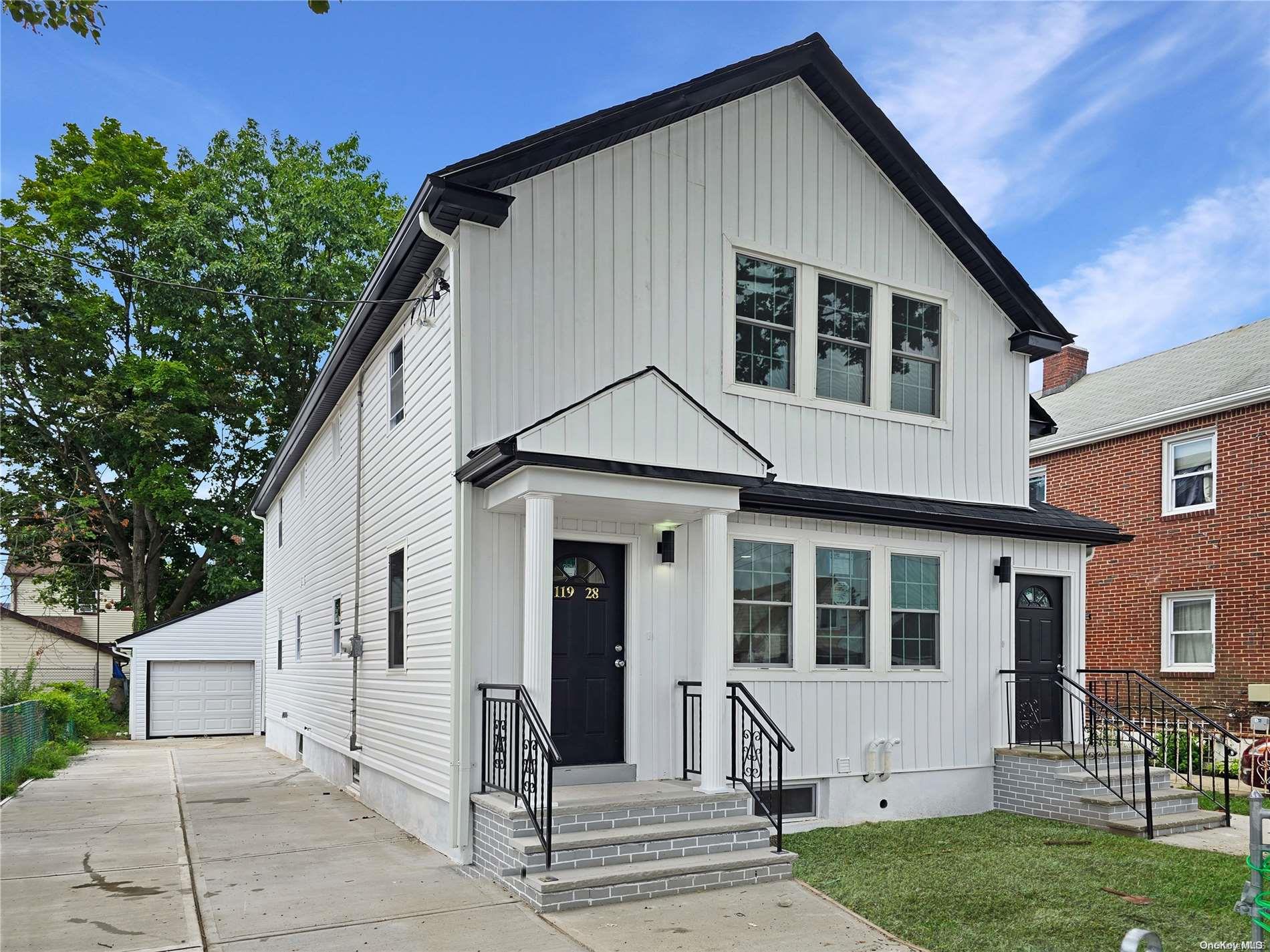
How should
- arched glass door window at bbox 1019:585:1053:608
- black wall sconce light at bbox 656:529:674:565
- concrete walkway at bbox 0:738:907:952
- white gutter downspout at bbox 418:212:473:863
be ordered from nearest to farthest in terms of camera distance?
concrete walkway at bbox 0:738:907:952, white gutter downspout at bbox 418:212:473:863, black wall sconce light at bbox 656:529:674:565, arched glass door window at bbox 1019:585:1053:608

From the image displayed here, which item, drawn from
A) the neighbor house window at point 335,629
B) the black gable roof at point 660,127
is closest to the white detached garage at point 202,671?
the neighbor house window at point 335,629

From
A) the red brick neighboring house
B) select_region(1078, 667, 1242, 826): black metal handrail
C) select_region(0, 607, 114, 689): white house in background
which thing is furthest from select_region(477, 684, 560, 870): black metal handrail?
select_region(0, 607, 114, 689): white house in background

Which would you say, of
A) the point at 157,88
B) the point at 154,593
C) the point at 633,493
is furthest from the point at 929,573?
the point at 154,593

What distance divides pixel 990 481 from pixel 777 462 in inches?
123

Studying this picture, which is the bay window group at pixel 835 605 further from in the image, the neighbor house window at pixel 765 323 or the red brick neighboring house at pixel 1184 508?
the red brick neighboring house at pixel 1184 508

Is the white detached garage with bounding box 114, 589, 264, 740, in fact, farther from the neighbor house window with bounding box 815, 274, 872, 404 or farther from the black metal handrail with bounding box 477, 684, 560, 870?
the neighbor house window with bounding box 815, 274, 872, 404

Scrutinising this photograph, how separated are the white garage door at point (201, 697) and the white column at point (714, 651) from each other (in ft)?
63.5

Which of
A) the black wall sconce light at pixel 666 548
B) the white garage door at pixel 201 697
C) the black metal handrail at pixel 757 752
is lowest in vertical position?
the white garage door at pixel 201 697

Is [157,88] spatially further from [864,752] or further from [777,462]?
[864,752]

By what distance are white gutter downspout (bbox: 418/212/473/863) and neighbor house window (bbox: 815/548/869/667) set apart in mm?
3662

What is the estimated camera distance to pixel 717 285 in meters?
10.0

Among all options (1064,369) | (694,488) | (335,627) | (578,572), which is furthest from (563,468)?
(1064,369)

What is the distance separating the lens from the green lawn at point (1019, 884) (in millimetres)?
6309

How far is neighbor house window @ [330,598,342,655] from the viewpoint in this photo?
1408 centimetres
